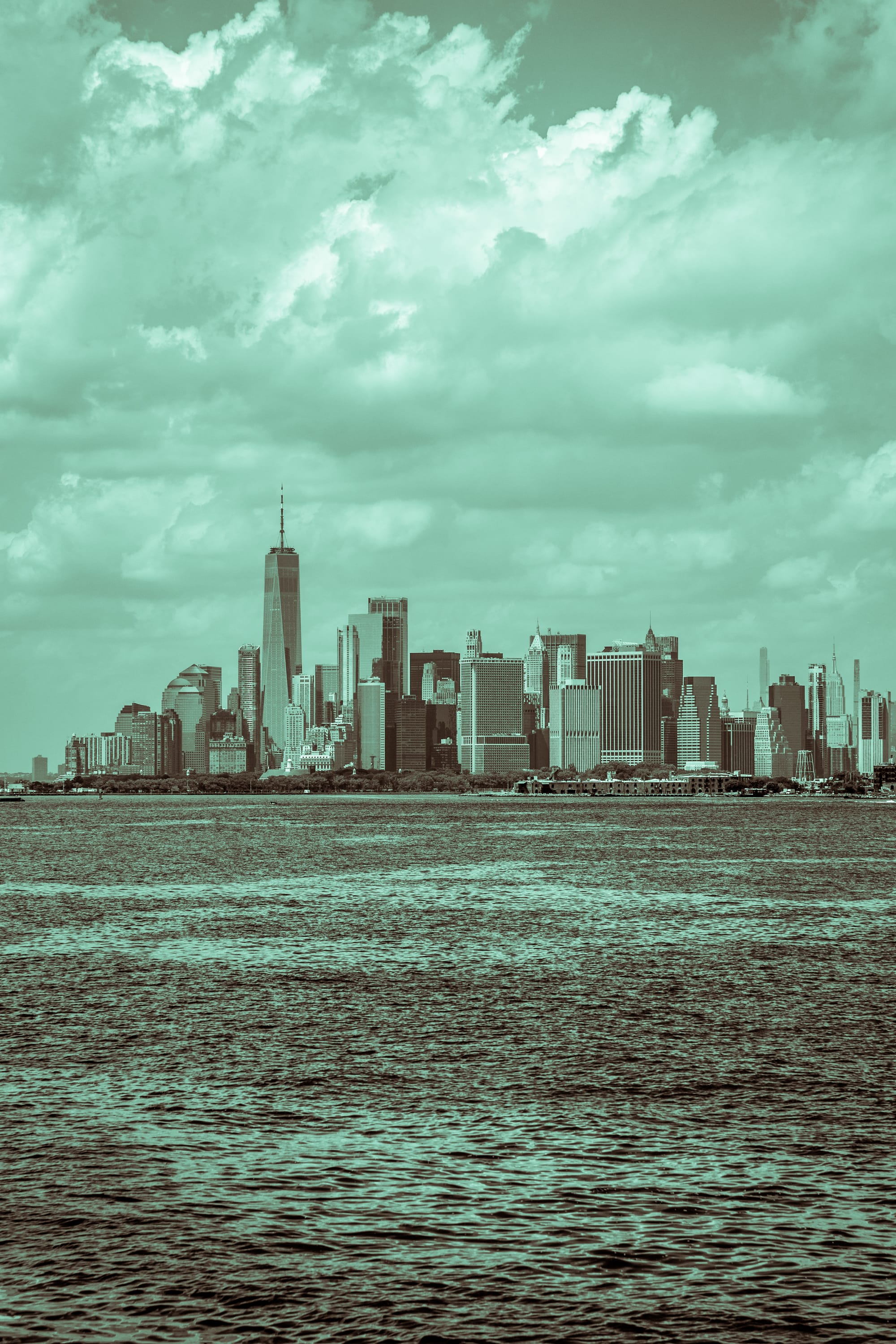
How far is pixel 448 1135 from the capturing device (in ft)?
83.7

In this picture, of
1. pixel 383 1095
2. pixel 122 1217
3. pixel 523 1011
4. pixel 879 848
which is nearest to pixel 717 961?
pixel 523 1011

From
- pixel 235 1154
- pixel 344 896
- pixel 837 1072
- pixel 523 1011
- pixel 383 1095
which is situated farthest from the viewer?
pixel 344 896

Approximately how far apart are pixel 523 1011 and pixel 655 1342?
22.2 meters

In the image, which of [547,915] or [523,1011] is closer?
[523,1011]

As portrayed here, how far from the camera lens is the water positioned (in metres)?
18.0

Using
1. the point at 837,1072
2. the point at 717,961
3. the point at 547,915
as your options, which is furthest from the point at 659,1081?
the point at 547,915

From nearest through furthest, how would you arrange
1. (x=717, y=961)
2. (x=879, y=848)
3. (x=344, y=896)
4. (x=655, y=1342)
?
(x=655, y=1342)
(x=717, y=961)
(x=344, y=896)
(x=879, y=848)

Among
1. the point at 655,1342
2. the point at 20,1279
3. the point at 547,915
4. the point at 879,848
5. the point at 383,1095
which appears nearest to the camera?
the point at 655,1342

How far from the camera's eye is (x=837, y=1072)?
3048 centimetres

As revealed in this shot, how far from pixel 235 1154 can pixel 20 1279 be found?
238 inches

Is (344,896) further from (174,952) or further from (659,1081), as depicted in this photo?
(659,1081)

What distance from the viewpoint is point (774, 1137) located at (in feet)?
82.9

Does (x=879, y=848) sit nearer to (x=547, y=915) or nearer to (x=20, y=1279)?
(x=547, y=915)

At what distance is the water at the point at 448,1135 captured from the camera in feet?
59.1
